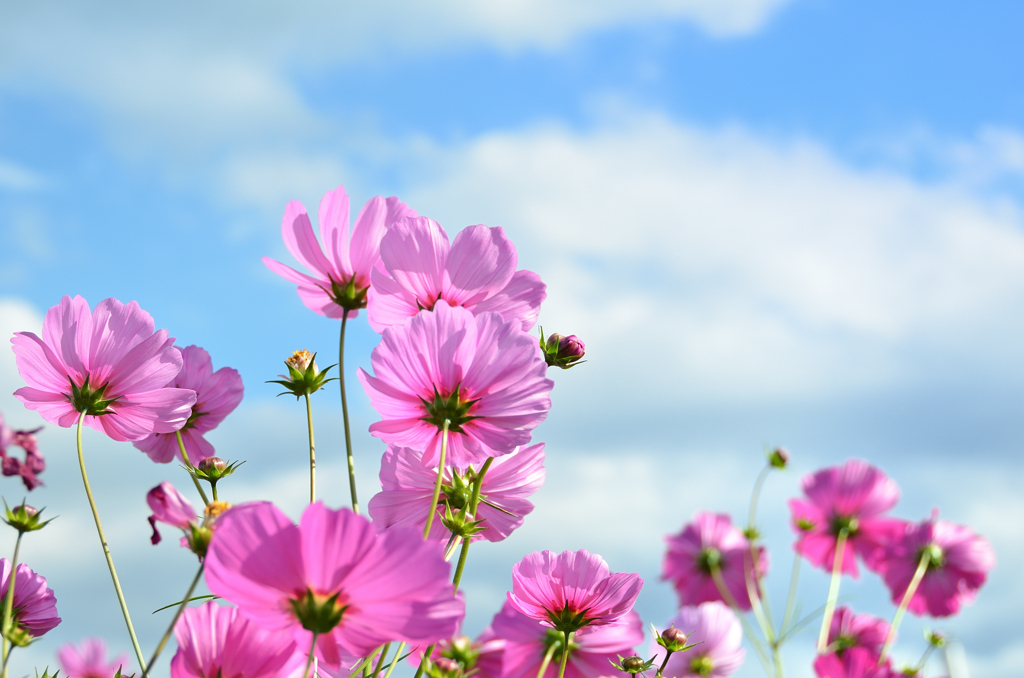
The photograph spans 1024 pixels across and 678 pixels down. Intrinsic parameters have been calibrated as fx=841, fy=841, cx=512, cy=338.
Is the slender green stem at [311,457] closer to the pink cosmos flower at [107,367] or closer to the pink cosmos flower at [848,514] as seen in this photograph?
the pink cosmos flower at [107,367]

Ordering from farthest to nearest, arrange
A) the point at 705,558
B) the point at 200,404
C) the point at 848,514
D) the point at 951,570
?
1. the point at 705,558
2. the point at 951,570
3. the point at 848,514
4. the point at 200,404

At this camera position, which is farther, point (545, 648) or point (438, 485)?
point (545, 648)

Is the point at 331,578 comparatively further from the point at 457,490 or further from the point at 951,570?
the point at 951,570

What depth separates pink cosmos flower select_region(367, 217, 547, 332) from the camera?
976 millimetres

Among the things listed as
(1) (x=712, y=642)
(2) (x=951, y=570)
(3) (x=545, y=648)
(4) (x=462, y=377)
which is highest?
(2) (x=951, y=570)

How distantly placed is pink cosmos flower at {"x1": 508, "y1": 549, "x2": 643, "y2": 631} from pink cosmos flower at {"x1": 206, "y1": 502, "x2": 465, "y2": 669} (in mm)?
428

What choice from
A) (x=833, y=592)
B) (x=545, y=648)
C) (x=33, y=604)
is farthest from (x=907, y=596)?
(x=33, y=604)

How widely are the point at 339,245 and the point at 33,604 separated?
0.61m

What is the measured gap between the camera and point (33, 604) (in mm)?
1083

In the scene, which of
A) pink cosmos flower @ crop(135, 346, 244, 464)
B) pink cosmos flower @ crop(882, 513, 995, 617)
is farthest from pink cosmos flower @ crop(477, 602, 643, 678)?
pink cosmos flower @ crop(882, 513, 995, 617)

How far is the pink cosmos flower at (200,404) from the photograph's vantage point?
1.23 metres

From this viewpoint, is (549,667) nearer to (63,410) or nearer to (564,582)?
(564,582)

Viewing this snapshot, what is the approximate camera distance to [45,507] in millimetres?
1079

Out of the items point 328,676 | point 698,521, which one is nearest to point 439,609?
point 328,676
